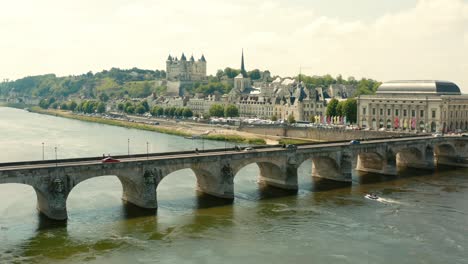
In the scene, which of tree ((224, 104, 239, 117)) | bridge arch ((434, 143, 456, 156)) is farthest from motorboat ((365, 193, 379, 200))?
tree ((224, 104, 239, 117))

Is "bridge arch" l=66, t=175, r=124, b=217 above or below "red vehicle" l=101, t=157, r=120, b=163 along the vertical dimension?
below

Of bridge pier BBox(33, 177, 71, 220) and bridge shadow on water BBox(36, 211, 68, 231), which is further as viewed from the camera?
bridge pier BBox(33, 177, 71, 220)

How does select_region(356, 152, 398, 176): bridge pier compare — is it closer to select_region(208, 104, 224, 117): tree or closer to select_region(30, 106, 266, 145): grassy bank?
select_region(30, 106, 266, 145): grassy bank

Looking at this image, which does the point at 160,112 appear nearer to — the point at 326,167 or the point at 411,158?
the point at 411,158

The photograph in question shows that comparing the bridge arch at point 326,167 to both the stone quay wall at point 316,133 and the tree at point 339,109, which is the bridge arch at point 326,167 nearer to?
the stone quay wall at point 316,133

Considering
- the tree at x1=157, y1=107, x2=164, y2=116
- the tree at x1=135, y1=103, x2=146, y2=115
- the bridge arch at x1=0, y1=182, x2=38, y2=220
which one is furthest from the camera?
the tree at x1=135, y1=103, x2=146, y2=115

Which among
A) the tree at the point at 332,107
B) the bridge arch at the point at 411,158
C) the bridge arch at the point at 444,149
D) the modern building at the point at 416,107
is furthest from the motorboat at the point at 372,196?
the tree at the point at 332,107

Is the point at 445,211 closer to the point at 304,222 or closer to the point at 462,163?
the point at 304,222
